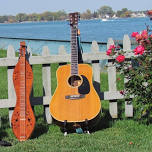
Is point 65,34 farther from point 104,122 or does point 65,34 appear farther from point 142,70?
point 142,70

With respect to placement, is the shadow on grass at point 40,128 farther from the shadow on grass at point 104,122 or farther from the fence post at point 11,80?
the shadow on grass at point 104,122

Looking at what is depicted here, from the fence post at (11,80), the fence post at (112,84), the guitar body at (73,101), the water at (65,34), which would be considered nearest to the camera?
the guitar body at (73,101)

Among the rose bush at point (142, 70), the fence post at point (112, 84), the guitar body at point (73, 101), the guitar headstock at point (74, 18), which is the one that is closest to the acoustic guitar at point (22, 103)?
the guitar body at point (73, 101)

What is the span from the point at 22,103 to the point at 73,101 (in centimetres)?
69

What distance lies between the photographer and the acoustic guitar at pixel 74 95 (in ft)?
18.6

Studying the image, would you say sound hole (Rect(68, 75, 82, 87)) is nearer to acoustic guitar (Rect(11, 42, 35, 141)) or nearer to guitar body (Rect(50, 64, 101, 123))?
guitar body (Rect(50, 64, 101, 123))

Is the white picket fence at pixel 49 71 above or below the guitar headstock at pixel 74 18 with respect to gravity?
below

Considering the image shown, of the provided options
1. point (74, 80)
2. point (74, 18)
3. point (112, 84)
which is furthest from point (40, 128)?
point (74, 18)

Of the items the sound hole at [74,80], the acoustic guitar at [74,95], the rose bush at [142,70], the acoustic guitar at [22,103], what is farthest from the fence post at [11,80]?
the rose bush at [142,70]

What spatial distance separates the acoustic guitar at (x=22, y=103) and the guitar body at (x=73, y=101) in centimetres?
34

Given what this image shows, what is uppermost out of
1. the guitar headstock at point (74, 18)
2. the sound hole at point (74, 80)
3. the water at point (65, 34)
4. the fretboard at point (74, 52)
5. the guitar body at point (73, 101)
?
the guitar headstock at point (74, 18)

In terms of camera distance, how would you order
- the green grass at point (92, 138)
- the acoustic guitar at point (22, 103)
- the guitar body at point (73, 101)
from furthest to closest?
the guitar body at point (73, 101) → the acoustic guitar at point (22, 103) → the green grass at point (92, 138)

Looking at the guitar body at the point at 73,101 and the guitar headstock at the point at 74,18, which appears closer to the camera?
the guitar body at the point at 73,101

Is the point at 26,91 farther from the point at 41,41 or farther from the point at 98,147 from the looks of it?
the point at 41,41
